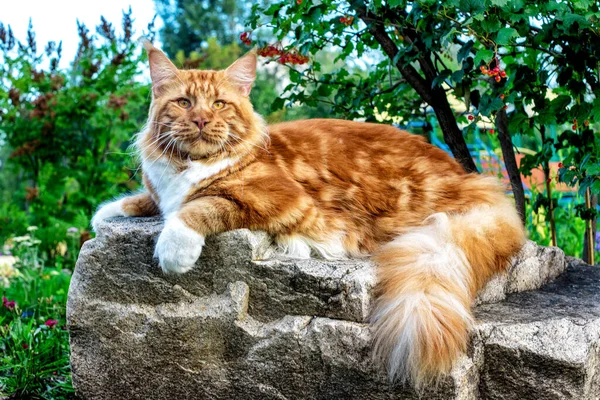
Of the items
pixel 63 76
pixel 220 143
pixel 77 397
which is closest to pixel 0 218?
pixel 63 76

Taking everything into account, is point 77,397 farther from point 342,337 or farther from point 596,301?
point 596,301

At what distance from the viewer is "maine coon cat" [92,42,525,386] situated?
2.30m

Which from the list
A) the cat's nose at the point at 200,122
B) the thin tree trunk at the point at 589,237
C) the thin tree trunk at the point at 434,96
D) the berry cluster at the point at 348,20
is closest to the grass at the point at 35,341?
the cat's nose at the point at 200,122

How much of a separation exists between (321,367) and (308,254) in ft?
1.68

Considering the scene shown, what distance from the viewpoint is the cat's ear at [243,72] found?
2820 mm

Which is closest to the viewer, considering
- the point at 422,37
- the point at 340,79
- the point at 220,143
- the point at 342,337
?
the point at 342,337

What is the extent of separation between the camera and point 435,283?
Result: 229cm

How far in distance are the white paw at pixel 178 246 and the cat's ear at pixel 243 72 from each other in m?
0.75

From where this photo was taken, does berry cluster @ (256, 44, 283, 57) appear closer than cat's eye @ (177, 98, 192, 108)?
No

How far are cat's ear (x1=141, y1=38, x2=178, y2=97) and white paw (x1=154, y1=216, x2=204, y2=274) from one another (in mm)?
686

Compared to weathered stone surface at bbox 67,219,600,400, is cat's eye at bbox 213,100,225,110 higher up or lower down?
higher up

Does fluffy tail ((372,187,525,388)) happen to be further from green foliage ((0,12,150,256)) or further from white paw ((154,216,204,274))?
green foliage ((0,12,150,256))

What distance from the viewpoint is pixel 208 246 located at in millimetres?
2514

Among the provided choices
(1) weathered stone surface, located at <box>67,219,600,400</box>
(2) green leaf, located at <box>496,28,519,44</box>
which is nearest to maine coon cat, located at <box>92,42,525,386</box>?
(1) weathered stone surface, located at <box>67,219,600,400</box>
